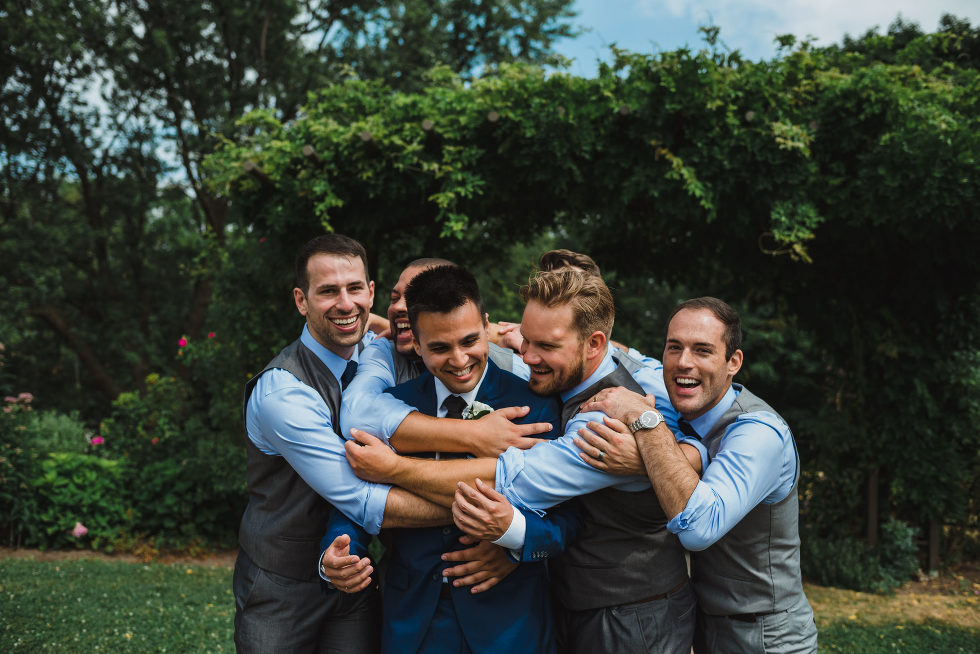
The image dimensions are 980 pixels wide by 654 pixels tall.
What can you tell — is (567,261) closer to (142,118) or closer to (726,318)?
(726,318)

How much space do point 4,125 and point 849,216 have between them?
648 inches

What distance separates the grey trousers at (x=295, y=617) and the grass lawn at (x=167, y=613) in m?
3.10

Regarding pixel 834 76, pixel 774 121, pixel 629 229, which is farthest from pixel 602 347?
pixel 629 229

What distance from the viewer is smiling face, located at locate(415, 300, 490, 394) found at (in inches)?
95.5

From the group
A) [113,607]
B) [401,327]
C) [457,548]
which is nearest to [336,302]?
[401,327]

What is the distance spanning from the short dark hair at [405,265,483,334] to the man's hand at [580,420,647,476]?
600mm

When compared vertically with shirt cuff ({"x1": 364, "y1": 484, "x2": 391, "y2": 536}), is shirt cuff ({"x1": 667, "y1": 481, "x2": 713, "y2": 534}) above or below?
above

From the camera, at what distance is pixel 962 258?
265 inches

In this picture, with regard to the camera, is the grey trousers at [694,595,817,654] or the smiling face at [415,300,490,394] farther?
the grey trousers at [694,595,817,654]

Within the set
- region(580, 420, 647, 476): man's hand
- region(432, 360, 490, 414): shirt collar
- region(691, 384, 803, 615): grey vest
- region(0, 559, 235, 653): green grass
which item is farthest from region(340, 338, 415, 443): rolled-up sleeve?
region(0, 559, 235, 653): green grass

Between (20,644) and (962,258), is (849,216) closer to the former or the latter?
(962,258)

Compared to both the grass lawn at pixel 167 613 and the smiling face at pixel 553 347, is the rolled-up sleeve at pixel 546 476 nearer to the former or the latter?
the smiling face at pixel 553 347

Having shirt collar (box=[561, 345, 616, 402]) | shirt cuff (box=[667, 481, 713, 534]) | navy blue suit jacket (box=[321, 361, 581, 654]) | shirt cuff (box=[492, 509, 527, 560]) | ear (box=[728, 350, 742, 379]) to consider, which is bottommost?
navy blue suit jacket (box=[321, 361, 581, 654])

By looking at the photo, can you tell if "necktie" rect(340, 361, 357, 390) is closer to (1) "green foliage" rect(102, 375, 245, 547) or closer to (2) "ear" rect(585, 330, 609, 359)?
(2) "ear" rect(585, 330, 609, 359)
